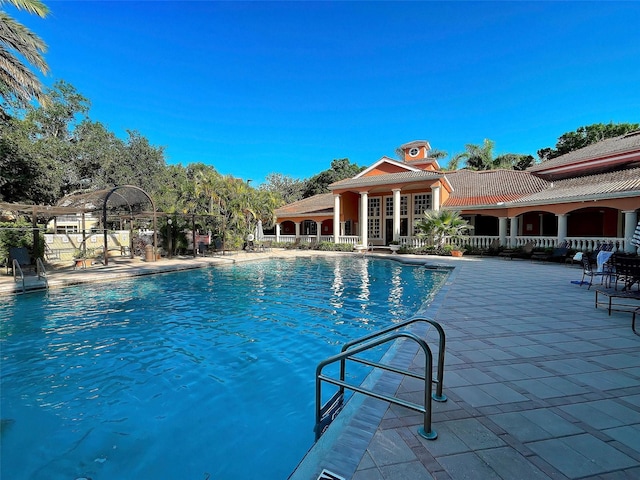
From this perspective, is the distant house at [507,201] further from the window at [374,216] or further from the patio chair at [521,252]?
the patio chair at [521,252]

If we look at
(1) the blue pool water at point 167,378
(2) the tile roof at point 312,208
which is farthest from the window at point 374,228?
(1) the blue pool water at point 167,378

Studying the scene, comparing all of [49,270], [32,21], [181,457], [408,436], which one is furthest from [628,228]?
[32,21]

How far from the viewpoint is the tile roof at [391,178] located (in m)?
21.3

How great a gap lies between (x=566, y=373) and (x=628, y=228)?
15105 mm

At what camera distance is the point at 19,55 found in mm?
11492

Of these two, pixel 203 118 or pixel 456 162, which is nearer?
pixel 203 118

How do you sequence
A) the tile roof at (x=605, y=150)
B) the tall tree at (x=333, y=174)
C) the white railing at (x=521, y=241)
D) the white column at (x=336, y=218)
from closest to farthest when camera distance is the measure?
the white railing at (x=521, y=241) → the tile roof at (x=605, y=150) → the white column at (x=336, y=218) → the tall tree at (x=333, y=174)

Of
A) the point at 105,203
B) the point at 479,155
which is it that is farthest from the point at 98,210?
the point at 479,155

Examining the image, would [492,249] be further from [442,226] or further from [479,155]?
[479,155]

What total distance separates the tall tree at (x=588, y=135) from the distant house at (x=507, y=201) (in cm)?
1627

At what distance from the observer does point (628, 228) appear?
45.7ft

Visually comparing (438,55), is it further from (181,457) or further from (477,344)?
(181,457)

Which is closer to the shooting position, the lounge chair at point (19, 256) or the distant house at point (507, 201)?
the lounge chair at point (19, 256)

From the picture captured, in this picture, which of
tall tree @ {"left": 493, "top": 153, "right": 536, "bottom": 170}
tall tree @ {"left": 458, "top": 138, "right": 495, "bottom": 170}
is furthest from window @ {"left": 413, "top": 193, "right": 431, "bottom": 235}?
tall tree @ {"left": 493, "top": 153, "right": 536, "bottom": 170}
